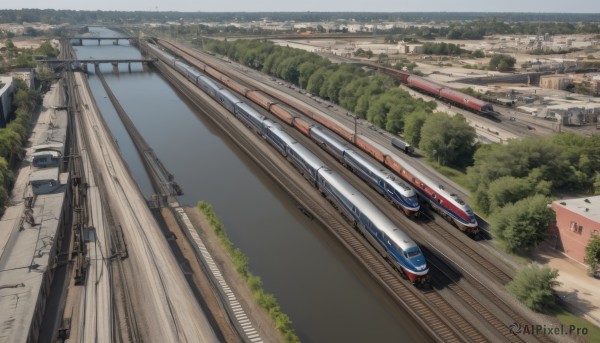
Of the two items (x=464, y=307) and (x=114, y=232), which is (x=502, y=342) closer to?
(x=464, y=307)

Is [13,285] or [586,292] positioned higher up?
[13,285]

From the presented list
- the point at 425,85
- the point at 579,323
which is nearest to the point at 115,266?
the point at 579,323

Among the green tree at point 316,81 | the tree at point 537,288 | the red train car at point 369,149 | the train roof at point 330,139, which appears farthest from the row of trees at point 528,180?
the green tree at point 316,81

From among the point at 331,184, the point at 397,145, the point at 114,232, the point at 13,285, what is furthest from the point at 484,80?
the point at 13,285

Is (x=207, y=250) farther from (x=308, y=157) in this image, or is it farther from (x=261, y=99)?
(x=261, y=99)

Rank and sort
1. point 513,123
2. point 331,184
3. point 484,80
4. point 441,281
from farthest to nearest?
1. point 484,80
2. point 513,123
3. point 331,184
4. point 441,281

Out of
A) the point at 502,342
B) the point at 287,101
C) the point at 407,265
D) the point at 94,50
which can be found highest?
the point at 94,50
